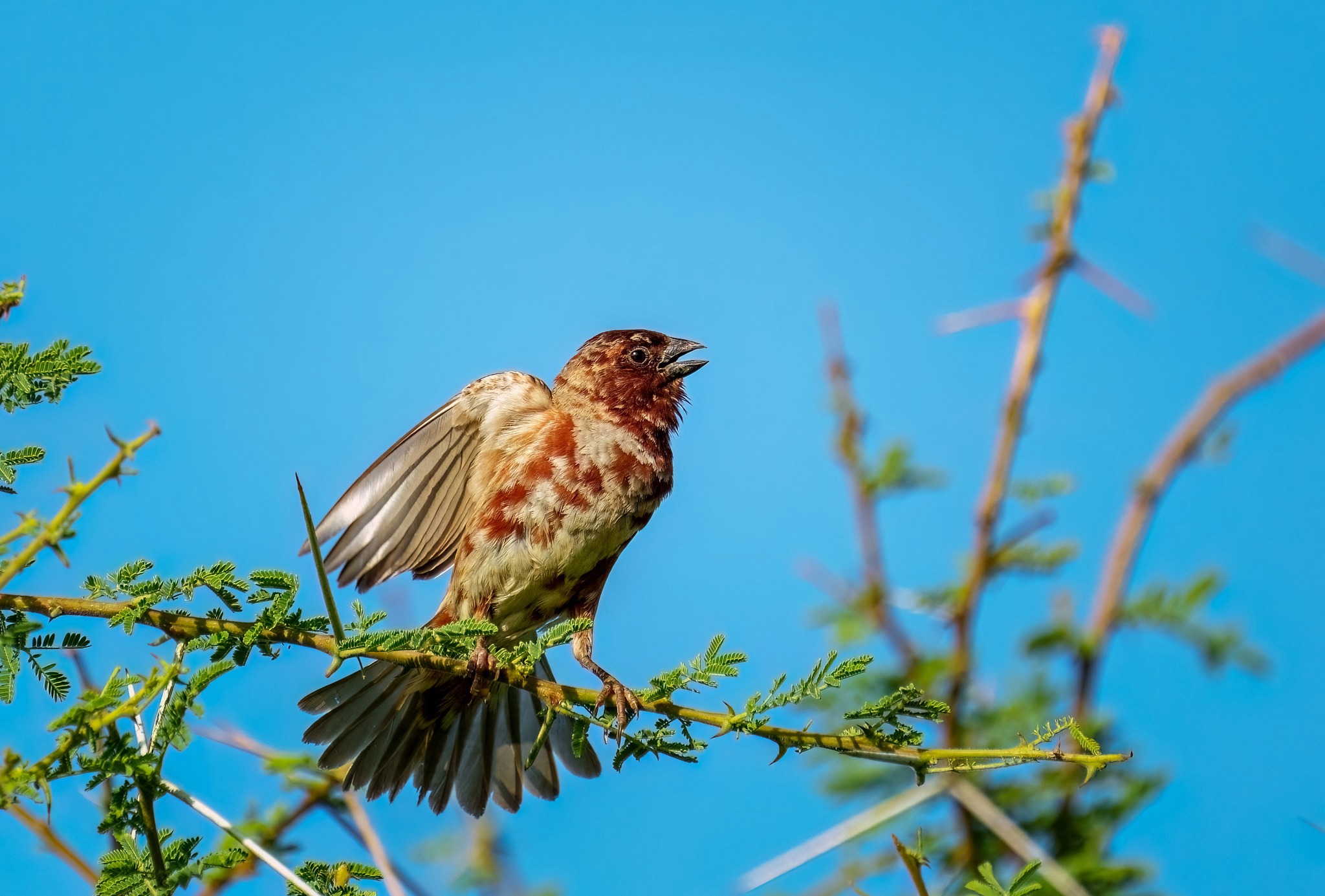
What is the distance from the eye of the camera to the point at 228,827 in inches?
95.4

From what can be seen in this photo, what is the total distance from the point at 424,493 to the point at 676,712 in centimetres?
268

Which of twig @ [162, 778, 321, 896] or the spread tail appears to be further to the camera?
the spread tail

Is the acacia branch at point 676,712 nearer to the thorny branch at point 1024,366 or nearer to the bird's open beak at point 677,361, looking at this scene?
the thorny branch at point 1024,366

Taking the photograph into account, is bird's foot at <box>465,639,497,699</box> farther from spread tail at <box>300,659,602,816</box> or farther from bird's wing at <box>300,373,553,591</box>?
bird's wing at <box>300,373,553,591</box>

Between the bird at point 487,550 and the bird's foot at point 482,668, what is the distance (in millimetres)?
674

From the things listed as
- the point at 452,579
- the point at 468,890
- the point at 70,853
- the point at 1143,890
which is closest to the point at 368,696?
the point at 452,579

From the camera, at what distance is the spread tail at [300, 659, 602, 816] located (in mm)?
5027

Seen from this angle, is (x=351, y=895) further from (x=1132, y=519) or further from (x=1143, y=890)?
(x=1132, y=519)

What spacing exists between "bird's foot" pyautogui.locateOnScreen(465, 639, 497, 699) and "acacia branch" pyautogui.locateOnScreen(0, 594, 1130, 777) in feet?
2.09

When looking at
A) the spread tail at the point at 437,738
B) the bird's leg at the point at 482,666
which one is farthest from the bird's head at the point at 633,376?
the bird's leg at the point at 482,666

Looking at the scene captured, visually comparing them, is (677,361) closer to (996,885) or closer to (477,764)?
(477,764)

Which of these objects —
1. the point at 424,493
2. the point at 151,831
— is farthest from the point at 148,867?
the point at 424,493

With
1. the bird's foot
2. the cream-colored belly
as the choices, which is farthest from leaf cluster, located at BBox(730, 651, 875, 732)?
the cream-colored belly

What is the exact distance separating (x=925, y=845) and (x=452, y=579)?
7.88 feet
